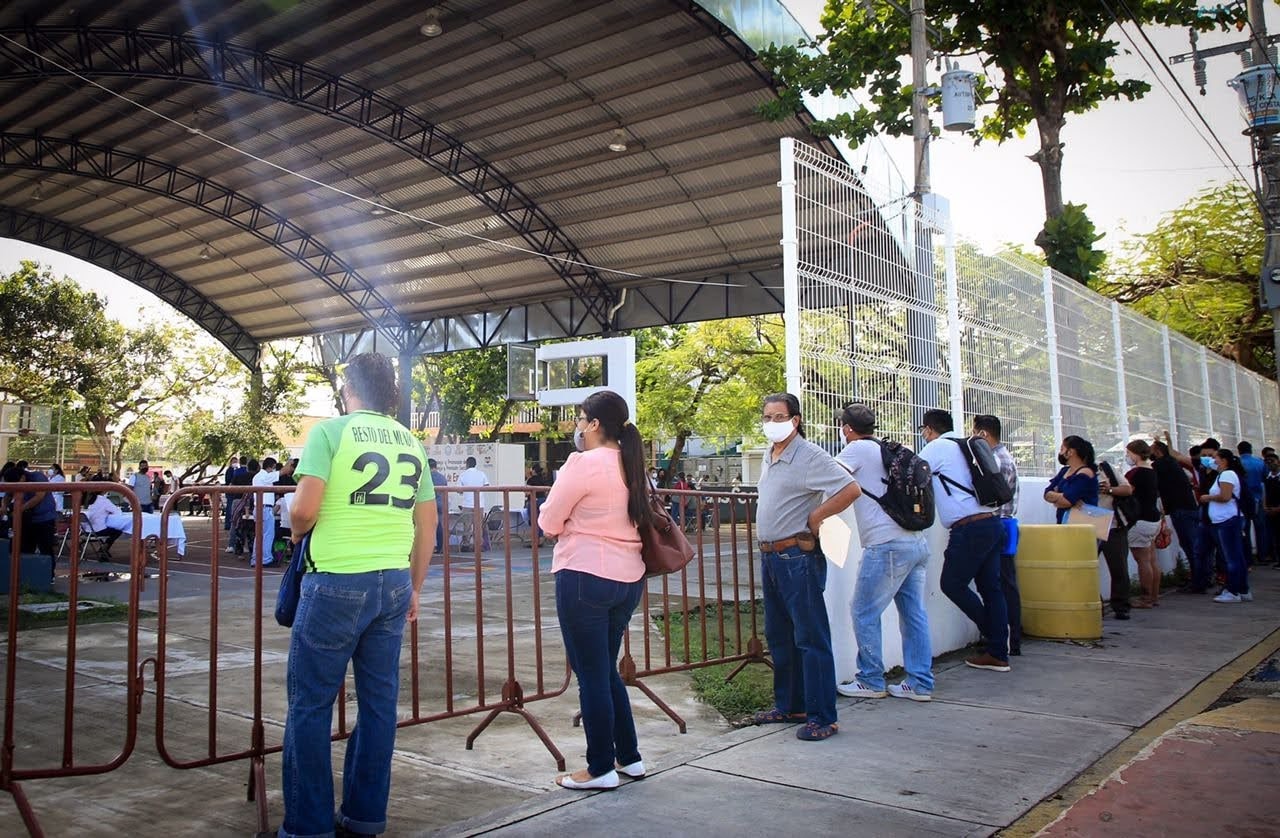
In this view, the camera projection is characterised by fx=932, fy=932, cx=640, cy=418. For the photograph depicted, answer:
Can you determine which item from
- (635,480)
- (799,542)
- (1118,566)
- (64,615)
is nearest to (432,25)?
(64,615)

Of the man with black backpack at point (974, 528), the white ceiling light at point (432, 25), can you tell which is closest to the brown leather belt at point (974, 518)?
the man with black backpack at point (974, 528)

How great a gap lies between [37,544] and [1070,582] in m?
11.7

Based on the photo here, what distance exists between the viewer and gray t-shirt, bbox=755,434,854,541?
178 inches

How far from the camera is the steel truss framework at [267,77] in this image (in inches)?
688

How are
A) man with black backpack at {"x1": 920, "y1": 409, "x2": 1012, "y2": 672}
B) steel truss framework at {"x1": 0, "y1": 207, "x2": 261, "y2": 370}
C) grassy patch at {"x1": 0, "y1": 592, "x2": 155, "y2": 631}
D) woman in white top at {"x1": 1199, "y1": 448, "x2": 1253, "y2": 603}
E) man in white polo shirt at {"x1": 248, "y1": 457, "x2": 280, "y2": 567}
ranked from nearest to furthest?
man with black backpack at {"x1": 920, "y1": 409, "x2": 1012, "y2": 672}, grassy patch at {"x1": 0, "y1": 592, "x2": 155, "y2": 631}, woman in white top at {"x1": 1199, "y1": 448, "x2": 1253, "y2": 603}, man in white polo shirt at {"x1": 248, "y1": 457, "x2": 280, "y2": 567}, steel truss framework at {"x1": 0, "y1": 207, "x2": 261, "y2": 370}

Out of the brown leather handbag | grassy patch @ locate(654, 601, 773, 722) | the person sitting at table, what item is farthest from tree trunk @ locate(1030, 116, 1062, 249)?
→ the person sitting at table

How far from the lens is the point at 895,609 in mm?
6277

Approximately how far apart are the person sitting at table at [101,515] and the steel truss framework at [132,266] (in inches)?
729

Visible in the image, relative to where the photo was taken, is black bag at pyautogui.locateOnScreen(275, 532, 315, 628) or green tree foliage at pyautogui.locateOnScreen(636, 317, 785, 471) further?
green tree foliage at pyautogui.locateOnScreen(636, 317, 785, 471)

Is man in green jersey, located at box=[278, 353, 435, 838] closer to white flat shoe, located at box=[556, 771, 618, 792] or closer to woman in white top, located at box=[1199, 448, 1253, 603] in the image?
white flat shoe, located at box=[556, 771, 618, 792]

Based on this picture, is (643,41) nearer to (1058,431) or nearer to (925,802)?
(1058,431)

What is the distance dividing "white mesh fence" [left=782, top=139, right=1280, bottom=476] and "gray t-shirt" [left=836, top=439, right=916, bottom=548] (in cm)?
56

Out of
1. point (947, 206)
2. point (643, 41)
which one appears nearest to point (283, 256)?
point (643, 41)

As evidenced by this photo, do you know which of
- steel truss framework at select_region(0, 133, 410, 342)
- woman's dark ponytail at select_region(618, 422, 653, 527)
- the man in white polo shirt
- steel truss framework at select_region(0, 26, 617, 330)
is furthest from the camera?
steel truss framework at select_region(0, 133, 410, 342)
